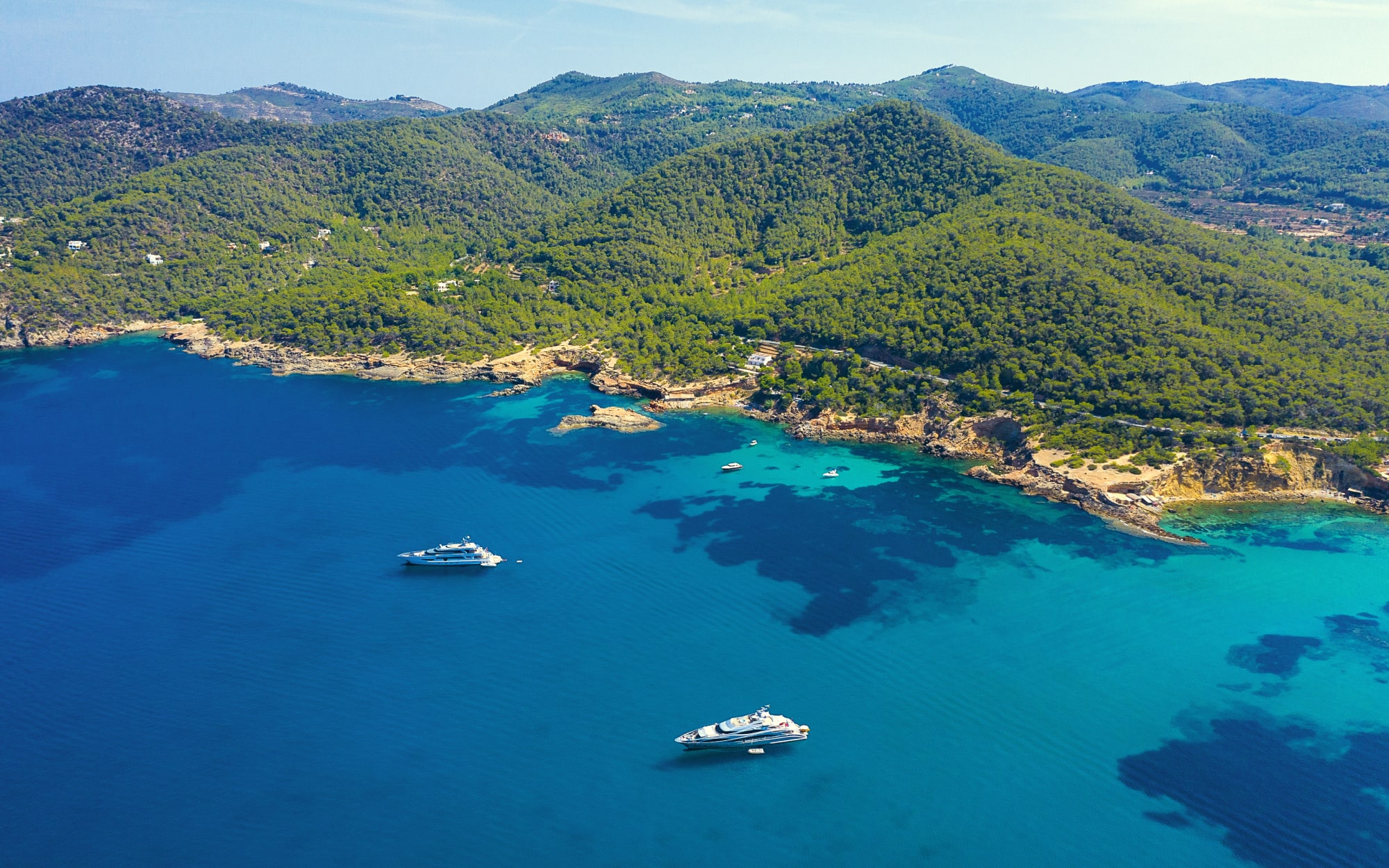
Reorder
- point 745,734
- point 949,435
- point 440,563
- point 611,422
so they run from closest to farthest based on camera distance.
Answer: point 745,734
point 440,563
point 949,435
point 611,422

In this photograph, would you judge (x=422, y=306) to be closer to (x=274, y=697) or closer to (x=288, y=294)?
(x=288, y=294)

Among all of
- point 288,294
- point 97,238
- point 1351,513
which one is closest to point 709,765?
point 1351,513

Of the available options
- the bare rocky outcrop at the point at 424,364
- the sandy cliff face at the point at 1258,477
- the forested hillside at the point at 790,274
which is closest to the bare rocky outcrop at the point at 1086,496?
the sandy cliff face at the point at 1258,477

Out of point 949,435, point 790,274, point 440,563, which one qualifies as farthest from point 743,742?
point 790,274

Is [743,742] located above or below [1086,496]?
below

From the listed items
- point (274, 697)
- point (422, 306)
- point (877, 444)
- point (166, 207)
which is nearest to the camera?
point (274, 697)

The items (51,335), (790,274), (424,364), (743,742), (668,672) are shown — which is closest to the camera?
(743,742)

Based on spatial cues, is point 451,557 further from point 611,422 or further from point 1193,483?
point 1193,483
